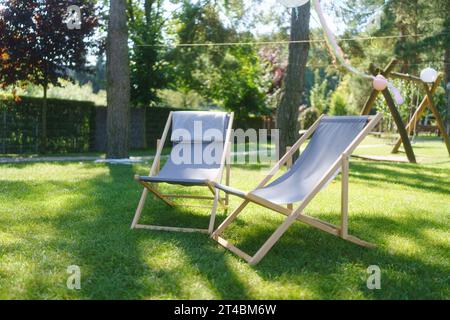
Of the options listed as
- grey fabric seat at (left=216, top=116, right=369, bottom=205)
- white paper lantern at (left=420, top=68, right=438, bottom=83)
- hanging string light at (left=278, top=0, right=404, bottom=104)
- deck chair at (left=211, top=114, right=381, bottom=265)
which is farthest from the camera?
white paper lantern at (left=420, top=68, right=438, bottom=83)

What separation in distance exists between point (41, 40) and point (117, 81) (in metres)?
2.72

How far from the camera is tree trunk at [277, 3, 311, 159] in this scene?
796cm

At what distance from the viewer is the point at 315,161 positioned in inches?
152

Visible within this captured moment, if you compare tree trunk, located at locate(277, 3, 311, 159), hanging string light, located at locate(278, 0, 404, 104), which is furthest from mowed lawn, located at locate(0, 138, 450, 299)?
tree trunk, located at locate(277, 3, 311, 159)

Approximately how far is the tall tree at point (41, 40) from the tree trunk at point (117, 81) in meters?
2.24

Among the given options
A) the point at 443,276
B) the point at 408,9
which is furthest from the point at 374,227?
the point at 408,9

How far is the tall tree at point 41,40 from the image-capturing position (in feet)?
33.5

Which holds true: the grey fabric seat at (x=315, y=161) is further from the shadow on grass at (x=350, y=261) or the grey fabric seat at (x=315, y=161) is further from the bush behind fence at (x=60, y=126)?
the bush behind fence at (x=60, y=126)

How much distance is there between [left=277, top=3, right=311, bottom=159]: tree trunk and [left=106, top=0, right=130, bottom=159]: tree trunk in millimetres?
2874

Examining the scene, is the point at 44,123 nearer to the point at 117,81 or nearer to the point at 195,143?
the point at 117,81

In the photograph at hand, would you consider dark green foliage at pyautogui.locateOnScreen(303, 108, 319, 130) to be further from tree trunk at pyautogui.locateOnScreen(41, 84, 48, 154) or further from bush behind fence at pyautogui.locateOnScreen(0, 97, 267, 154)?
tree trunk at pyautogui.locateOnScreen(41, 84, 48, 154)
